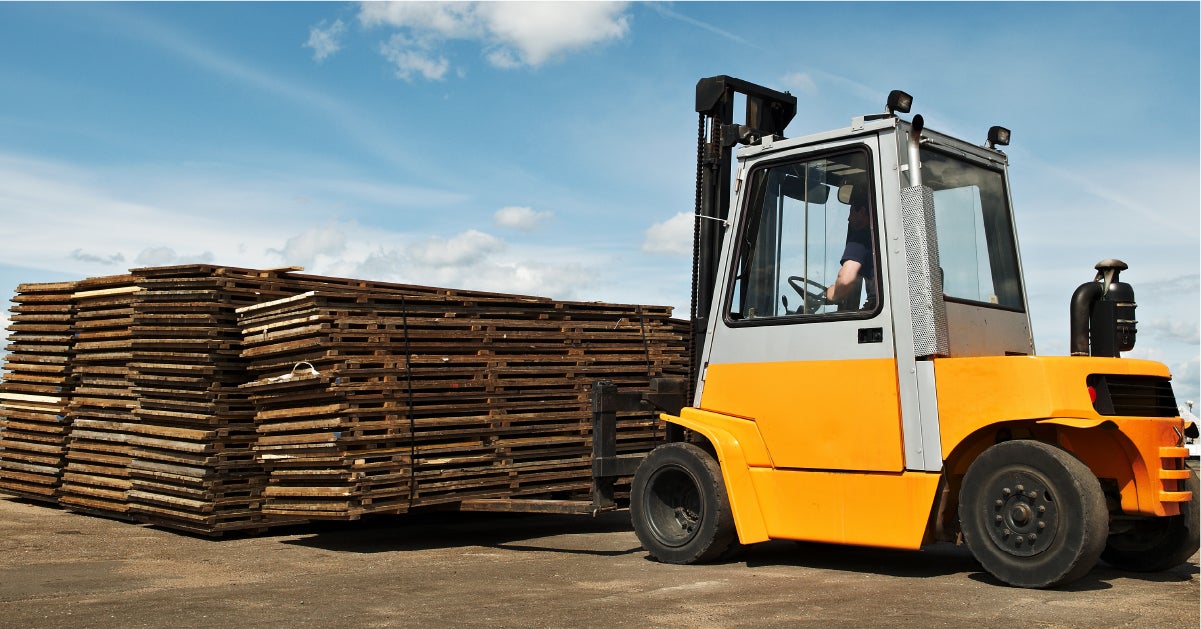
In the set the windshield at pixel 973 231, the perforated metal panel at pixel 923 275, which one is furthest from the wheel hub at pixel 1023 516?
the windshield at pixel 973 231

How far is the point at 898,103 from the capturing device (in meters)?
6.64

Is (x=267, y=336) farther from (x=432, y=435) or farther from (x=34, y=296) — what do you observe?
(x=34, y=296)

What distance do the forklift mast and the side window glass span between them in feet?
2.23

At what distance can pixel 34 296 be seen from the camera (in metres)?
12.3

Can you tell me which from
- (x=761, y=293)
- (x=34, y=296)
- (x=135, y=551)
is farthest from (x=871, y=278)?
(x=34, y=296)

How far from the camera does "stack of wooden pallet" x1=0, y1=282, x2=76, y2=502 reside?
11.7 m

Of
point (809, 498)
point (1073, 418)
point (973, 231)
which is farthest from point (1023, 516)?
point (973, 231)

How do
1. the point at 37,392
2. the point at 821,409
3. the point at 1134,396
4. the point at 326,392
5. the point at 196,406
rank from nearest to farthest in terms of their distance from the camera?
the point at 1134,396
the point at 821,409
the point at 326,392
the point at 196,406
the point at 37,392

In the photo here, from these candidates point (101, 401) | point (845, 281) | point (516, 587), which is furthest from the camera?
point (101, 401)

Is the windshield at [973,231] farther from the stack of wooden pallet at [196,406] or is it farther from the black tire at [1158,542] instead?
the stack of wooden pallet at [196,406]

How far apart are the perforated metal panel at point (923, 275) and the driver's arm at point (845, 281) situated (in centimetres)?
33

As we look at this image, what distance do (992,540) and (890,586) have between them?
0.61 m

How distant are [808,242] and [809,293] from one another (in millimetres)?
306

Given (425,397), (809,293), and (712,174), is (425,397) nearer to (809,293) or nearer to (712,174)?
(712,174)
